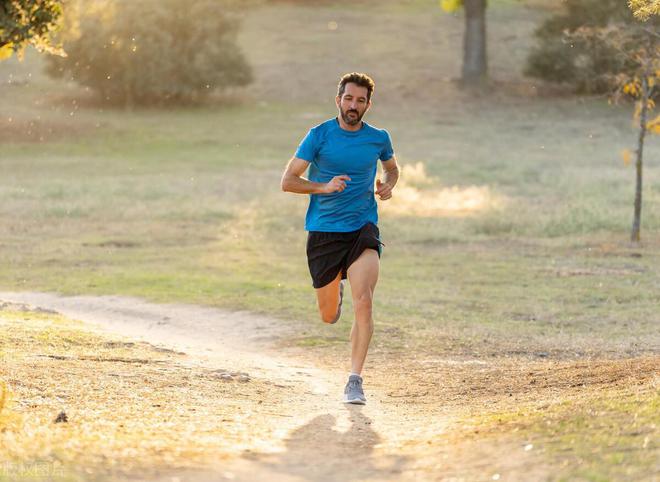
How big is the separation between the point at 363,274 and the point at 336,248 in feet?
0.99

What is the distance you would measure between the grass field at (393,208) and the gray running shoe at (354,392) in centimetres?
148

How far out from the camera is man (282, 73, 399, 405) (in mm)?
8672

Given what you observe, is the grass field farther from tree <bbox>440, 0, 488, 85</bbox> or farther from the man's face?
the man's face

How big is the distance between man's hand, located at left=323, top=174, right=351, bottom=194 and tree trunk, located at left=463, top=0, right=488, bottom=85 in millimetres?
43254

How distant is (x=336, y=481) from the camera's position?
602cm

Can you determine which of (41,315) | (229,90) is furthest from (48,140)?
(41,315)

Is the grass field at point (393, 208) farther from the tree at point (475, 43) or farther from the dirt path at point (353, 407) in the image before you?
the tree at point (475, 43)

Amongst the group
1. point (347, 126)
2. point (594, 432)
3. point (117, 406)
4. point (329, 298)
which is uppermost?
point (347, 126)

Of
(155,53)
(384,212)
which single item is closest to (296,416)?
(384,212)

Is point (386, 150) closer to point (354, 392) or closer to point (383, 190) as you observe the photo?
point (383, 190)

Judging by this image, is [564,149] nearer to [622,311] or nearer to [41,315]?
[622,311]

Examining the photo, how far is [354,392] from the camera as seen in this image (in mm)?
8680

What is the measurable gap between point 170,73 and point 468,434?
132 ft

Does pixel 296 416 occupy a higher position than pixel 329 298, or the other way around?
pixel 329 298
